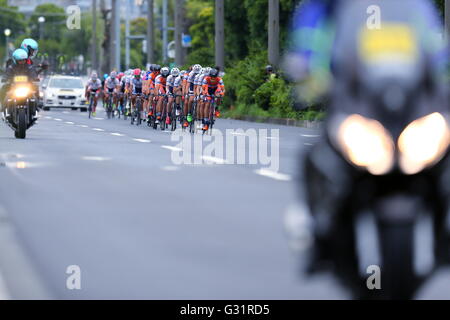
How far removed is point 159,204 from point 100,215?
49.6 inches

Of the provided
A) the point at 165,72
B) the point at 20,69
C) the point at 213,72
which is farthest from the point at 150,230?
the point at 165,72

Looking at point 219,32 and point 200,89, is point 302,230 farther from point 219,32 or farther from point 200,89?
point 219,32

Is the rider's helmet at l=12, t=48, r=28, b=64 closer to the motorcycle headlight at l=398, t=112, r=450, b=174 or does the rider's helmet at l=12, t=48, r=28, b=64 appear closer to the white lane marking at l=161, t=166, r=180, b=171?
the white lane marking at l=161, t=166, r=180, b=171

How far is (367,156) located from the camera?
8.05 meters

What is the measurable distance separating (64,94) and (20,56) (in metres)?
32.4

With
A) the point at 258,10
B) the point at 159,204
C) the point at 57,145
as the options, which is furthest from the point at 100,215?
the point at 258,10

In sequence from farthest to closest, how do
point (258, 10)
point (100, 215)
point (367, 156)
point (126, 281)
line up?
point (258, 10) < point (100, 215) < point (126, 281) < point (367, 156)

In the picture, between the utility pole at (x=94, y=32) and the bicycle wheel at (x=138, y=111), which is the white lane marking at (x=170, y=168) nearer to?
the bicycle wheel at (x=138, y=111)

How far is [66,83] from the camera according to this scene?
61094 millimetres

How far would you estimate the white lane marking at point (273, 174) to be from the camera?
18.4m

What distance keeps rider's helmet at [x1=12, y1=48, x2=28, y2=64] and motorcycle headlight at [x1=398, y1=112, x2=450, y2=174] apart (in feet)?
68.2

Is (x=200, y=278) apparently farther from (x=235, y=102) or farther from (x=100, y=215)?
(x=235, y=102)

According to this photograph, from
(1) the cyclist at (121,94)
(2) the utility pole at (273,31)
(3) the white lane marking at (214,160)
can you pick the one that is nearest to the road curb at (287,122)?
(2) the utility pole at (273,31)

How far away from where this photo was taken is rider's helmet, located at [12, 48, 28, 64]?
28.4 m
